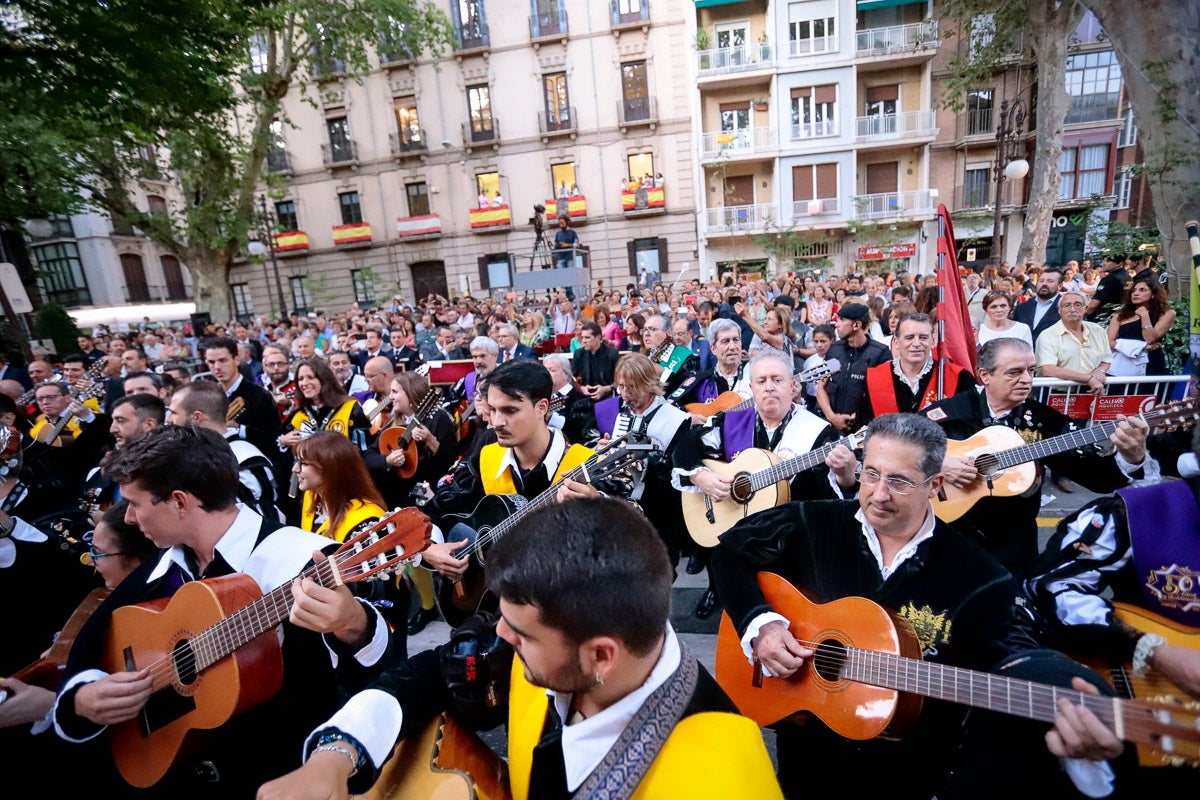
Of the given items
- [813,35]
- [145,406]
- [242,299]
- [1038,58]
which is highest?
[813,35]

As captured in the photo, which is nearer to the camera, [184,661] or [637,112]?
[184,661]

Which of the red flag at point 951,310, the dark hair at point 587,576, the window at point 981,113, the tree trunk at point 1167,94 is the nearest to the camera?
the dark hair at point 587,576

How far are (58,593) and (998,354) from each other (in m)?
5.50

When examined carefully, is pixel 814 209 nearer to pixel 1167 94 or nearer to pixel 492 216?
pixel 492 216

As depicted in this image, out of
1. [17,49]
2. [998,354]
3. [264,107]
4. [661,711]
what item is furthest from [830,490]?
[264,107]

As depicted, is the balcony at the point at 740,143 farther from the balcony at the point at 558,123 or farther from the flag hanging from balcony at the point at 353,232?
the flag hanging from balcony at the point at 353,232

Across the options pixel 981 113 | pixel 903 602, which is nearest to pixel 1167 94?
pixel 903 602

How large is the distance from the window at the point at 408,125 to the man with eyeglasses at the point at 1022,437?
2988 centimetres

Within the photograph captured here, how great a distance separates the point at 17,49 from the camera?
5648mm

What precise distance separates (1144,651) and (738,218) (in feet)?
89.8

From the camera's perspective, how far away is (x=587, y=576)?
1.32 m

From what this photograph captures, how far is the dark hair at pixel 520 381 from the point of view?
3.16 m

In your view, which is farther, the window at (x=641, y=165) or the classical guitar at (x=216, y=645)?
the window at (x=641, y=165)

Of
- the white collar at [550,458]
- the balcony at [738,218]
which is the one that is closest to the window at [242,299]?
the balcony at [738,218]
